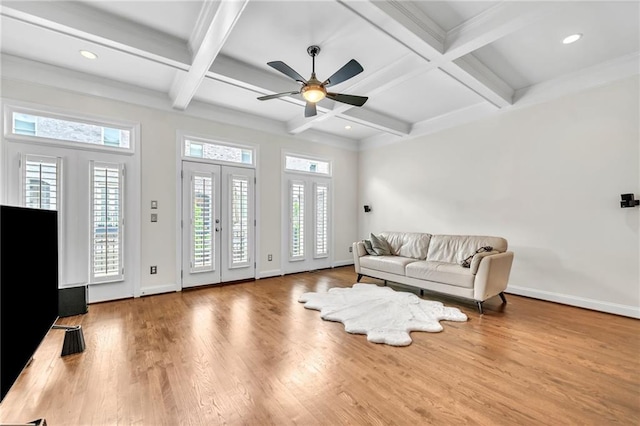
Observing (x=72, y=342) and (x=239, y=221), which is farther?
(x=239, y=221)

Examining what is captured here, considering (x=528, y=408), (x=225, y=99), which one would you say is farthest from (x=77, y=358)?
(x=225, y=99)

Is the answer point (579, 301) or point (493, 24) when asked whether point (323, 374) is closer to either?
point (493, 24)

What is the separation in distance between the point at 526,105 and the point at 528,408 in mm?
4145

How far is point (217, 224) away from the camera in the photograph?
4.80 metres

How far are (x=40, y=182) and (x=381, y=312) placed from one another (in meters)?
4.46

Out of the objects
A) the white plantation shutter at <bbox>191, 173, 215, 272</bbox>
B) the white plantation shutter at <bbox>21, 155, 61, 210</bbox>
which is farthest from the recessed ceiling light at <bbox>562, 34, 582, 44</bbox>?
the white plantation shutter at <bbox>21, 155, 61, 210</bbox>

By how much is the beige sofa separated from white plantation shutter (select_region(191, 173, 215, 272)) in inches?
101

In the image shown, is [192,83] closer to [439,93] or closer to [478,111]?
[439,93]

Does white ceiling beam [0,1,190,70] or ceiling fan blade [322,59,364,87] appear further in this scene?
ceiling fan blade [322,59,364,87]

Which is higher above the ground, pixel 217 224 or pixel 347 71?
pixel 347 71

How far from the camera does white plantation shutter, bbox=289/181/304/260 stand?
577 centimetres

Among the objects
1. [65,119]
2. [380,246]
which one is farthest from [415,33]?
[65,119]

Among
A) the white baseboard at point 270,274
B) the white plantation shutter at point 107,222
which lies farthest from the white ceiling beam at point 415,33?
the white baseboard at point 270,274

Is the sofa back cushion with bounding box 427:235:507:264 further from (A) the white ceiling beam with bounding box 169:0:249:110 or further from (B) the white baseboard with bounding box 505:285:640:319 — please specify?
(A) the white ceiling beam with bounding box 169:0:249:110
